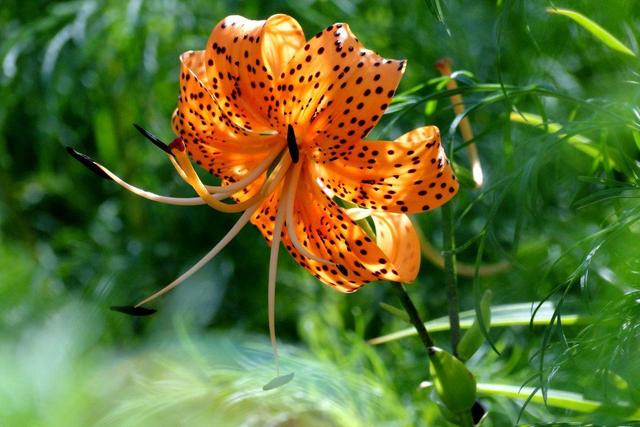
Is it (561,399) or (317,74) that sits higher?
(317,74)

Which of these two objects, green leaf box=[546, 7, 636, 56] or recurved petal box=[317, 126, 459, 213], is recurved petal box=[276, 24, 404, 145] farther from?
green leaf box=[546, 7, 636, 56]

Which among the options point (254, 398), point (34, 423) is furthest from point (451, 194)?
point (254, 398)

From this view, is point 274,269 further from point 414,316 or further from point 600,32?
point 600,32

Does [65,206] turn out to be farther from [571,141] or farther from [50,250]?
[571,141]

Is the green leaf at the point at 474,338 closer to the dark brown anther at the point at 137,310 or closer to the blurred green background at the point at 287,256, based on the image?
the blurred green background at the point at 287,256

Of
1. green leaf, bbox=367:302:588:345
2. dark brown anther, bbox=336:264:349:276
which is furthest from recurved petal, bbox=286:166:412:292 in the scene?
green leaf, bbox=367:302:588:345

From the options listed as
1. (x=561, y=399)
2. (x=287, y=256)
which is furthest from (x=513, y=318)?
(x=287, y=256)
